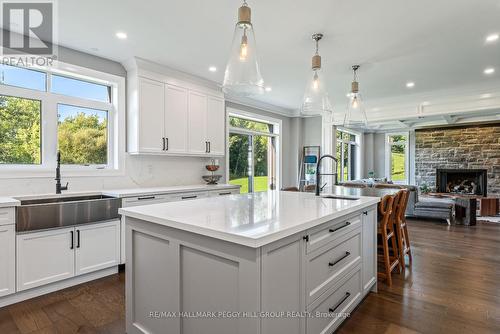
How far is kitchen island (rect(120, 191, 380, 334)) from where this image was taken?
1.26 metres

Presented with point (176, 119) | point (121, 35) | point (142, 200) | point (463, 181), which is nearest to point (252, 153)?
point (176, 119)

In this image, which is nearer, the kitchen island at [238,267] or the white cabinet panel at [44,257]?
the kitchen island at [238,267]

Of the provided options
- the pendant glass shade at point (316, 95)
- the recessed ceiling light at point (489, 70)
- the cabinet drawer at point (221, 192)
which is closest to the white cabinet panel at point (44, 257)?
the cabinet drawer at point (221, 192)

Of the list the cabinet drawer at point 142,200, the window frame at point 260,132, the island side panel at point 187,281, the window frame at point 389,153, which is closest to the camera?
the island side panel at point 187,281

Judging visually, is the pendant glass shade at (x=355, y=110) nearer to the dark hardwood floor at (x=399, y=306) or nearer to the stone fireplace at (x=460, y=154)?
the dark hardwood floor at (x=399, y=306)

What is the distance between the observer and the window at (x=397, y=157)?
32.2 ft

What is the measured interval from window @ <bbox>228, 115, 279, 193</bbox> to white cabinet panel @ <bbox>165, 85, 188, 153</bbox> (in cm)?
→ 149

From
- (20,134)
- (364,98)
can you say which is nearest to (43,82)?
(20,134)

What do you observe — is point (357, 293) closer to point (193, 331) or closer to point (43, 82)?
point (193, 331)

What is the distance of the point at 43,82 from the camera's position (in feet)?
10.6

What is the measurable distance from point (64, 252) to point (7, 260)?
1.41 ft

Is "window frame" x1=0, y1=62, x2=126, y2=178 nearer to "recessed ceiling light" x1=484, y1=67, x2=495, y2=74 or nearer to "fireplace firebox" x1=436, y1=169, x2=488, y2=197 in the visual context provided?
"recessed ceiling light" x1=484, y1=67, x2=495, y2=74

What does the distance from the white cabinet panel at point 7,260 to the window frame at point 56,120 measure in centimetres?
81

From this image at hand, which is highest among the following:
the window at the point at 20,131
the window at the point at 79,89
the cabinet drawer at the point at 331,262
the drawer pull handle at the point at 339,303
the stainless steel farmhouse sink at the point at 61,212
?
the window at the point at 79,89
